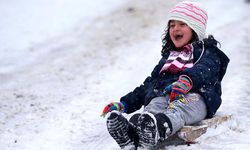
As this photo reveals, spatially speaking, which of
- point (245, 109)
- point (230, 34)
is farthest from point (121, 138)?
point (230, 34)

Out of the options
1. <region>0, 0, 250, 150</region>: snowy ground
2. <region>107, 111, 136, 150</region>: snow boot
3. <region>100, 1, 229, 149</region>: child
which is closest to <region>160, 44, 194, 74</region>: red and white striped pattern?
<region>100, 1, 229, 149</region>: child

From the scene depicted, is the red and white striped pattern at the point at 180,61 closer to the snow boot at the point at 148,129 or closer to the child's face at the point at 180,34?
the child's face at the point at 180,34

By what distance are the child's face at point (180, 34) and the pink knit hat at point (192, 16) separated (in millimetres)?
58

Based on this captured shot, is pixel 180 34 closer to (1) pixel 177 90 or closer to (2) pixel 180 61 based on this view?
(2) pixel 180 61

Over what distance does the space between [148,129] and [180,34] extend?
1.26 meters

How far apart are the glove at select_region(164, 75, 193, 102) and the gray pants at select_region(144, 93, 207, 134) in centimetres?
5

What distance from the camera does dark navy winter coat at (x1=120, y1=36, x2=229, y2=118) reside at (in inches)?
147

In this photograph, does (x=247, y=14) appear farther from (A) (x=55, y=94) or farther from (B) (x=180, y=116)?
(B) (x=180, y=116)

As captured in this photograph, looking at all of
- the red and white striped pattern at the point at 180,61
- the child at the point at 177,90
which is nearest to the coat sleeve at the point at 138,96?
the child at the point at 177,90

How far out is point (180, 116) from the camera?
351cm

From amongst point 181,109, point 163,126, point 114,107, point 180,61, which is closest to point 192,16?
point 180,61

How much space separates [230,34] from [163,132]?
17.6ft

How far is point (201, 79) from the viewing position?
12.1 feet

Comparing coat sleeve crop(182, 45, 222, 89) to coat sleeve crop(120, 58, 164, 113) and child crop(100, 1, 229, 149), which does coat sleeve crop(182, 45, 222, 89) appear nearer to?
child crop(100, 1, 229, 149)
